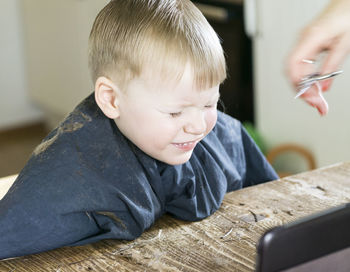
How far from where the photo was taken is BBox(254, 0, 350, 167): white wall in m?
2.37

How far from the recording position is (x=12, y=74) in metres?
4.05

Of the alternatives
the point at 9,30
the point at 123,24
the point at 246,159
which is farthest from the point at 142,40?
the point at 9,30

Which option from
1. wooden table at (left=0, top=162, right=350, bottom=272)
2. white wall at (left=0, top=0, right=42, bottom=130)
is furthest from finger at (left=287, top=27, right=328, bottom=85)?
white wall at (left=0, top=0, right=42, bottom=130)

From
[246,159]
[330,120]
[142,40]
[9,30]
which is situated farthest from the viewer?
[9,30]

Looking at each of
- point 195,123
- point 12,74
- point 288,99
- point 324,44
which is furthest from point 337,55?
point 12,74

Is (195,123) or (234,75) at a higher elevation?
(195,123)

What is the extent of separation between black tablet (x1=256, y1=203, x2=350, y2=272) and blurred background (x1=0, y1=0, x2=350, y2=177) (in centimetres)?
163

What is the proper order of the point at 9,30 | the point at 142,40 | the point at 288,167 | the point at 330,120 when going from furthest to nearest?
1. the point at 9,30
2. the point at 288,167
3. the point at 330,120
4. the point at 142,40

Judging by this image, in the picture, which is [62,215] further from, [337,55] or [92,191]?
[337,55]

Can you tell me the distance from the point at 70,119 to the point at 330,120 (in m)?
1.54

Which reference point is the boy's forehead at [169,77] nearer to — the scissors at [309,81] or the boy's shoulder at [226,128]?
the scissors at [309,81]

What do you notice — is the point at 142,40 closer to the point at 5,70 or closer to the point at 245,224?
the point at 245,224

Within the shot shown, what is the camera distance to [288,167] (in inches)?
107

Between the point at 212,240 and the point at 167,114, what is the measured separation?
0.69 ft
